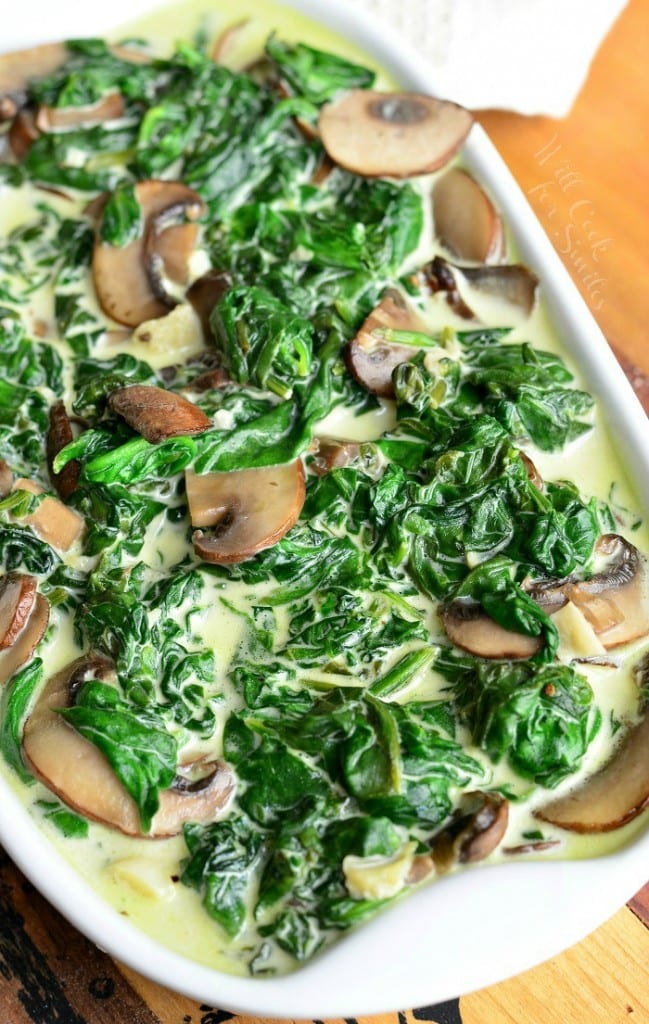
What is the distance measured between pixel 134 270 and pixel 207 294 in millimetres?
368

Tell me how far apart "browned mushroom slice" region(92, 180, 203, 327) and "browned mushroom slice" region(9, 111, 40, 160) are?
27.7 inches

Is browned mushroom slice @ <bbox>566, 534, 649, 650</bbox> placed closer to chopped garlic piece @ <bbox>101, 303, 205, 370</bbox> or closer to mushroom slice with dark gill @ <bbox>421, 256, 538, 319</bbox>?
mushroom slice with dark gill @ <bbox>421, 256, 538, 319</bbox>

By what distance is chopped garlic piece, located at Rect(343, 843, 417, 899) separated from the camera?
3418 millimetres

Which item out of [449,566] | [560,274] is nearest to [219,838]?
[449,566]

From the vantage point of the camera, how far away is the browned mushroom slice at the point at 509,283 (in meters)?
4.82

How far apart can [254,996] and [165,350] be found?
2.59m

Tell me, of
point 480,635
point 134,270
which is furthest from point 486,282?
point 480,635

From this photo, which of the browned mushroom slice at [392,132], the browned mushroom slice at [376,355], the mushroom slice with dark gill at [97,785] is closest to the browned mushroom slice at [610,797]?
the mushroom slice with dark gill at [97,785]

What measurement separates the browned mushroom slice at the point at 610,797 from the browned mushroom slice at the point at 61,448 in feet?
6.82

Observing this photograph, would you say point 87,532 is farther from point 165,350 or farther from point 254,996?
point 254,996

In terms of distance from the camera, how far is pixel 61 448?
438 cm

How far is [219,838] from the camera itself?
11.7 feet

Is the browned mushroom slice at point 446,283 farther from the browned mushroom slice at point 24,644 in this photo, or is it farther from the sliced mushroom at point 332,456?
the browned mushroom slice at point 24,644

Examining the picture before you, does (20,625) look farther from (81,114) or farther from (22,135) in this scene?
(81,114)
